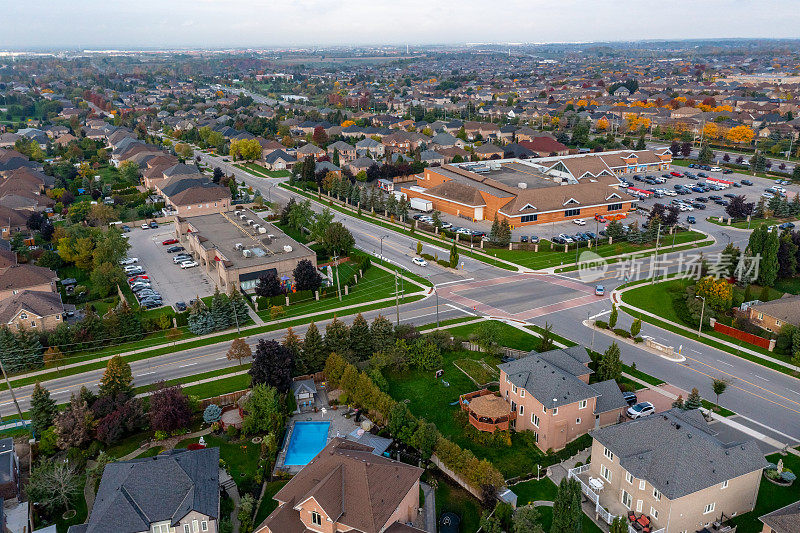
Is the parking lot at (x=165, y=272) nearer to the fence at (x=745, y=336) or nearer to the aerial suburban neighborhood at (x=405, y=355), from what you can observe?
the aerial suburban neighborhood at (x=405, y=355)

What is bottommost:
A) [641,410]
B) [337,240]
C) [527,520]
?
[641,410]

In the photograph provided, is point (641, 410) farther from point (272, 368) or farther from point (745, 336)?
point (272, 368)

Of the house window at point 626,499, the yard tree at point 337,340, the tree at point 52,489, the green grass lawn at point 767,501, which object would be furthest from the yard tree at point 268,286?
the green grass lawn at point 767,501

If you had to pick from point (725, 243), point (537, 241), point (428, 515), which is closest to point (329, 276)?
point (537, 241)

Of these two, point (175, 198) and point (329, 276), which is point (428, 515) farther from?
point (175, 198)

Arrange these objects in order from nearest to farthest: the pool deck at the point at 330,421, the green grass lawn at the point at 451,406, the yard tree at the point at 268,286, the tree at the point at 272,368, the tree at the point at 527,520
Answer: the tree at the point at 527,520
the green grass lawn at the point at 451,406
the pool deck at the point at 330,421
the tree at the point at 272,368
the yard tree at the point at 268,286

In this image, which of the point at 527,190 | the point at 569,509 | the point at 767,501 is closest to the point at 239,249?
the point at 527,190
